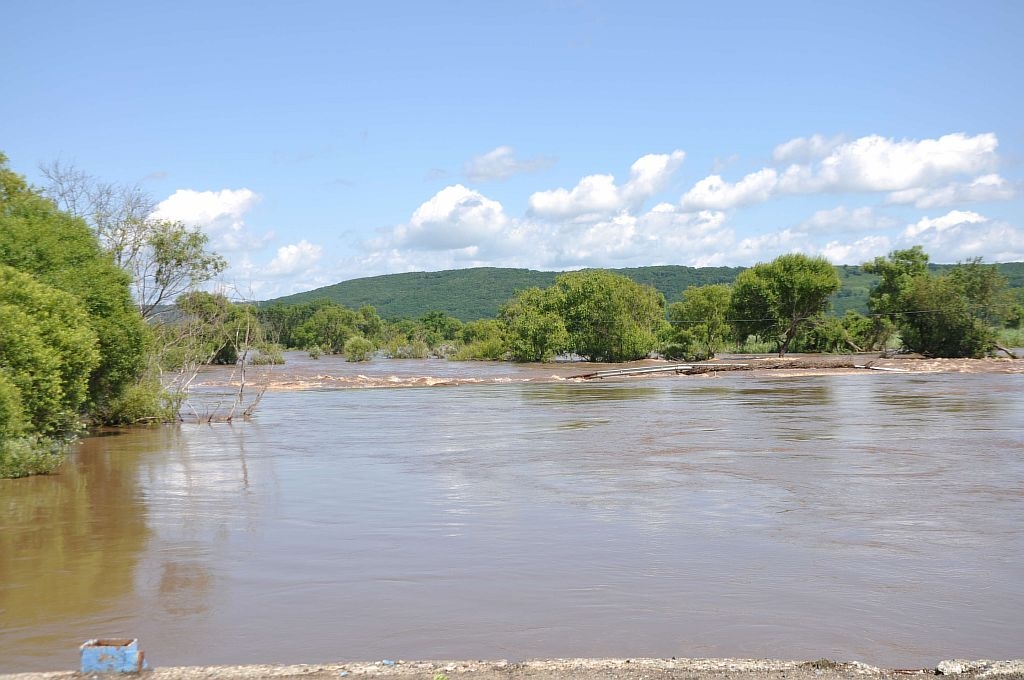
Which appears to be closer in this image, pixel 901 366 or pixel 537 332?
pixel 901 366

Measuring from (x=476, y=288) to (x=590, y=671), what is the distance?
176874 millimetres

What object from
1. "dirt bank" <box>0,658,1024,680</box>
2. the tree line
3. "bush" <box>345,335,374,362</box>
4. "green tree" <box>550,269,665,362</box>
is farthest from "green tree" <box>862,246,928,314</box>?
"dirt bank" <box>0,658,1024,680</box>

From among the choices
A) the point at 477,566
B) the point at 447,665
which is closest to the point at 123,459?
the point at 477,566

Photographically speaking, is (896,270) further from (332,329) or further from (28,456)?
(28,456)

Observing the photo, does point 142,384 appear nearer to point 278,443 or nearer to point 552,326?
point 278,443

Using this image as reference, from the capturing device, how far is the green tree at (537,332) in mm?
67125

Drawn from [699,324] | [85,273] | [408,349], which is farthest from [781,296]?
[85,273]

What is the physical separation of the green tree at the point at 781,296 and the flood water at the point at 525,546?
41566 millimetres

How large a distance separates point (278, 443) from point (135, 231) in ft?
32.0

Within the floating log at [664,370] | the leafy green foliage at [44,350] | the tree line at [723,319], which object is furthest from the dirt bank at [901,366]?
the leafy green foliage at [44,350]

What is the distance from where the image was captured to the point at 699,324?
67875 mm

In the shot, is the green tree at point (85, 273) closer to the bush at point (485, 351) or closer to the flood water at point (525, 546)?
the flood water at point (525, 546)

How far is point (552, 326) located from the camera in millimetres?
67000

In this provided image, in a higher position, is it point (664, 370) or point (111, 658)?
point (111, 658)
